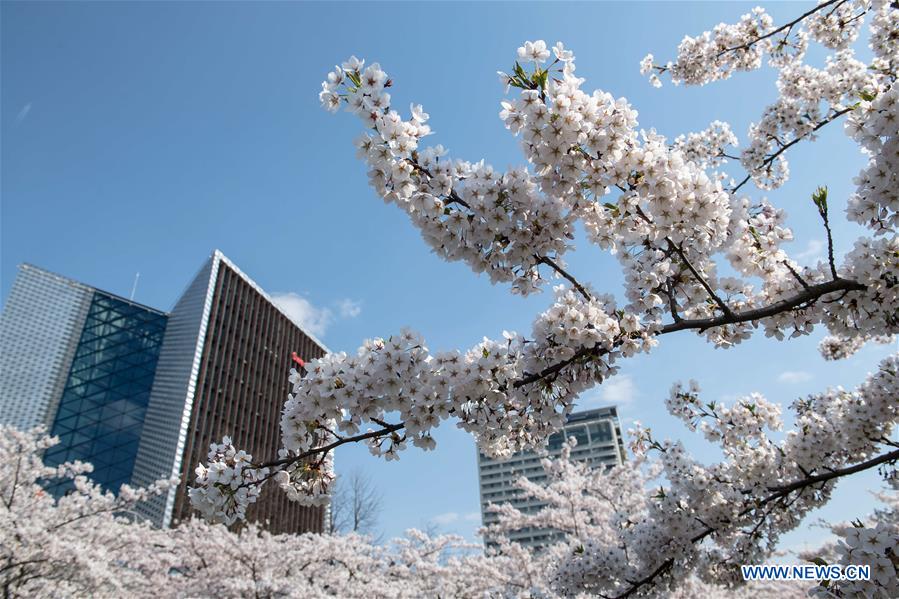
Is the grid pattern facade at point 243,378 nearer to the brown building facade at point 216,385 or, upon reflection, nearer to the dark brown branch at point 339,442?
the brown building facade at point 216,385

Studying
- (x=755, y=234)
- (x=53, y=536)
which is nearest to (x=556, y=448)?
(x=53, y=536)

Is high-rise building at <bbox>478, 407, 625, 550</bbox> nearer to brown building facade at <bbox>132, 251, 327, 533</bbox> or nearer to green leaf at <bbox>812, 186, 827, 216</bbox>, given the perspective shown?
brown building facade at <bbox>132, 251, 327, 533</bbox>

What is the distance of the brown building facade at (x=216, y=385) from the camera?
36344mm

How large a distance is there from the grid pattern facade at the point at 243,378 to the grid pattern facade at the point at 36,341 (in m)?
13.5

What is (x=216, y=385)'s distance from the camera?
138ft

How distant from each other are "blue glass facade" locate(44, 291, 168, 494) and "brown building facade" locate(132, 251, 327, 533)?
1636mm

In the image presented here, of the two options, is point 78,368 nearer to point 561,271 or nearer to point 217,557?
point 217,557

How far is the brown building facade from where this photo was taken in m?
36.3

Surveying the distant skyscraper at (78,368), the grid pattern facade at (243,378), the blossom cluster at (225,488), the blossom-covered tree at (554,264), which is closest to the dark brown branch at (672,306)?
the blossom-covered tree at (554,264)

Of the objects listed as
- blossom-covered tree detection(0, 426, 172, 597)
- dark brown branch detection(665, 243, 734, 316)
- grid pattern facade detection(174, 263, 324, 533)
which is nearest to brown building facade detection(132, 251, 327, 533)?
grid pattern facade detection(174, 263, 324, 533)

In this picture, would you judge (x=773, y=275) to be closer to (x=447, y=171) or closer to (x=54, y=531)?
(x=447, y=171)

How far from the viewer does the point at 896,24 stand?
536cm

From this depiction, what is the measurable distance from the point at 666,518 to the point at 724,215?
168 inches

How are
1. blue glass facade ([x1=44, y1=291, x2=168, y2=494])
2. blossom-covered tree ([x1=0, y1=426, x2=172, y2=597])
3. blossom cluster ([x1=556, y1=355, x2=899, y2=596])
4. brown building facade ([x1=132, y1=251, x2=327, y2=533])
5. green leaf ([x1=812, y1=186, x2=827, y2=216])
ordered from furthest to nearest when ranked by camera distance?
1. blue glass facade ([x1=44, y1=291, x2=168, y2=494])
2. brown building facade ([x1=132, y1=251, x2=327, y2=533])
3. blossom-covered tree ([x1=0, y1=426, x2=172, y2=597])
4. blossom cluster ([x1=556, y1=355, x2=899, y2=596])
5. green leaf ([x1=812, y1=186, x2=827, y2=216])
